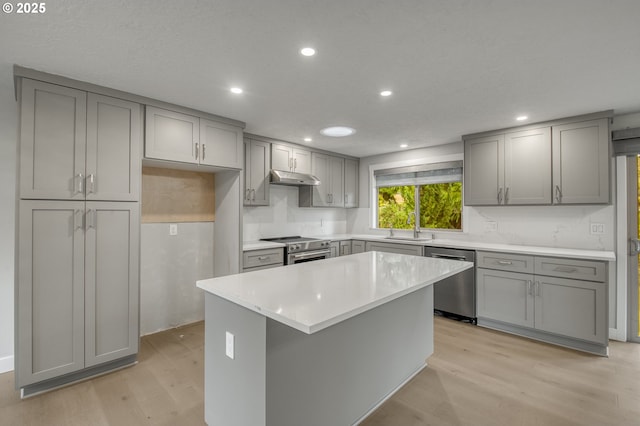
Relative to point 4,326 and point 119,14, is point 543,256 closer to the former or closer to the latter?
point 119,14

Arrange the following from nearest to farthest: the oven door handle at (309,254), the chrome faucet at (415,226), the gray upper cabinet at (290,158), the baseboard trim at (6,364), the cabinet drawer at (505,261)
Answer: the baseboard trim at (6,364) < the cabinet drawer at (505,261) < the oven door handle at (309,254) < the gray upper cabinet at (290,158) < the chrome faucet at (415,226)

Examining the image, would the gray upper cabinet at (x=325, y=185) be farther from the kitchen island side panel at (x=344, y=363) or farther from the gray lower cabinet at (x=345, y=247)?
the kitchen island side panel at (x=344, y=363)

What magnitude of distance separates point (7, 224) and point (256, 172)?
92.6 inches

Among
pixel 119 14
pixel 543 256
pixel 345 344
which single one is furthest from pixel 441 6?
pixel 543 256

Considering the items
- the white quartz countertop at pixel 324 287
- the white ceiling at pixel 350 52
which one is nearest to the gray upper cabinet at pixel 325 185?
the white ceiling at pixel 350 52

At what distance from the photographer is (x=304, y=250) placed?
4.02 metres

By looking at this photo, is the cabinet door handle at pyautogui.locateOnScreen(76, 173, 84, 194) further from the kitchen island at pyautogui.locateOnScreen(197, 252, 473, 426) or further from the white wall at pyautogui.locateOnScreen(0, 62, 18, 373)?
the kitchen island at pyautogui.locateOnScreen(197, 252, 473, 426)

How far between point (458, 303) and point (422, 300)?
149 centimetres

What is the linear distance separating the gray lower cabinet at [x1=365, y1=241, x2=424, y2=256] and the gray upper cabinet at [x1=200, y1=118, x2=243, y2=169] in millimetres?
2305

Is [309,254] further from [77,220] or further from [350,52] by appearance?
[350,52]

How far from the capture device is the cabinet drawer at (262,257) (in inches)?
136

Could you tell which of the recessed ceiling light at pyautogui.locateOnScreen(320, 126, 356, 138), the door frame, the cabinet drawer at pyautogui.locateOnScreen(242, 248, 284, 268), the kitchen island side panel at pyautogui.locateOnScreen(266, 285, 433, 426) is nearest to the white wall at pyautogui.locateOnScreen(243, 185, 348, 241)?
the cabinet drawer at pyautogui.locateOnScreen(242, 248, 284, 268)

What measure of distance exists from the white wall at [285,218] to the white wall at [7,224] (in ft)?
7.38

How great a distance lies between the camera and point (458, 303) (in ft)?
11.9
